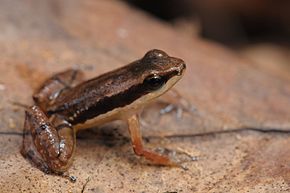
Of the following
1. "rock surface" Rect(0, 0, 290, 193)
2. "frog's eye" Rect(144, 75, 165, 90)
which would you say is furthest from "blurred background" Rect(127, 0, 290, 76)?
"frog's eye" Rect(144, 75, 165, 90)

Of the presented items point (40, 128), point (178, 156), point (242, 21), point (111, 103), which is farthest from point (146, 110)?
point (242, 21)

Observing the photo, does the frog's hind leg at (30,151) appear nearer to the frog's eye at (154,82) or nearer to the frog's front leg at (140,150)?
the frog's front leg at (140,150)

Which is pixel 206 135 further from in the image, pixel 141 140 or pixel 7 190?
pixel 7 190

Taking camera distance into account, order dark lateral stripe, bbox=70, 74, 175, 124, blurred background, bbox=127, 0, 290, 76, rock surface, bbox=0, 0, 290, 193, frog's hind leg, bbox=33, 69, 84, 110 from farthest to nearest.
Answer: blurred background, bbox=127, 0, 290, 76, frog's hind leg, bbox=33, 69, 84, 110, dark lateral stripe, bbox=70, 74, 175, 124, rock surface, bbox=0, 0, 290, 193

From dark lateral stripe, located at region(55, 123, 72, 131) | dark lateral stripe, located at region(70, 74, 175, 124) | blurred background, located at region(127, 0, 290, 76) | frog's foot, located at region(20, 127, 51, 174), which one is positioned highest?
dark lateral stripe, located at region(70, 74, 175, 124)

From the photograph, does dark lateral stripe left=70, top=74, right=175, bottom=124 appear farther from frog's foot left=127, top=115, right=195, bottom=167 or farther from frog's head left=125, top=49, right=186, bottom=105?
frog's foot left=127, top=115, right=195, bottom=167

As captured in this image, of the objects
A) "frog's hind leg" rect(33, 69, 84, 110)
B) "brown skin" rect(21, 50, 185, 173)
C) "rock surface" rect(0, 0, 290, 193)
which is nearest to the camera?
"rock surface" rect(0, 0, 290, 193)

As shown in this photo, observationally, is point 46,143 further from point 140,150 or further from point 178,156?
point 178,156

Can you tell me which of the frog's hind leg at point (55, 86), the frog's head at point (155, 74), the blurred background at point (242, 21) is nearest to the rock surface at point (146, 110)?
the frog's hind leg at point (55, 86)

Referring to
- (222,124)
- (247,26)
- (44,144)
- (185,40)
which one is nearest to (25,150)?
(44,144)
